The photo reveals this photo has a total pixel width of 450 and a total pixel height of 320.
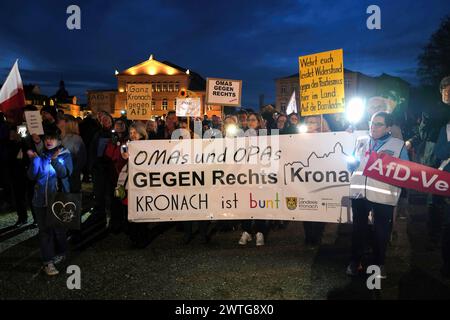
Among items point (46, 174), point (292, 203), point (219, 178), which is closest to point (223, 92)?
point (219, 178)

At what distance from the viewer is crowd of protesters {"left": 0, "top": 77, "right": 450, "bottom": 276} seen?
15.1 feet

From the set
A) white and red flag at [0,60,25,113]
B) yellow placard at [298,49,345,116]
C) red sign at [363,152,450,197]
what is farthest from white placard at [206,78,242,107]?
red sign at [363,152,450,197]

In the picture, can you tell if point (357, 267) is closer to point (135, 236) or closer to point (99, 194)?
point (135, 236)

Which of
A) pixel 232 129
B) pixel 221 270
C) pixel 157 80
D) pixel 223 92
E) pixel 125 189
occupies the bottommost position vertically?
pixel 221 270

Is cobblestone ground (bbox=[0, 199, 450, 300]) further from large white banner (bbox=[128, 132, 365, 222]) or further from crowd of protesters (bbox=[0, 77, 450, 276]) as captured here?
large white banner (bbox=[128, 132, 365, 222])

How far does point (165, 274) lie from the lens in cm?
477

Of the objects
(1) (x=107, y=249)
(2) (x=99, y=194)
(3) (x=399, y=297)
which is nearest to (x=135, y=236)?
(1) (x=107, y=249)

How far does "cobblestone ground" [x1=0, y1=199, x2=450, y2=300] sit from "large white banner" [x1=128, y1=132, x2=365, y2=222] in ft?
1.81

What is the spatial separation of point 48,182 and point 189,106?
5.01 metres

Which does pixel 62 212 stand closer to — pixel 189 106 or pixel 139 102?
pixel 139 102

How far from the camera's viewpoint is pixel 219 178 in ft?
19.2
